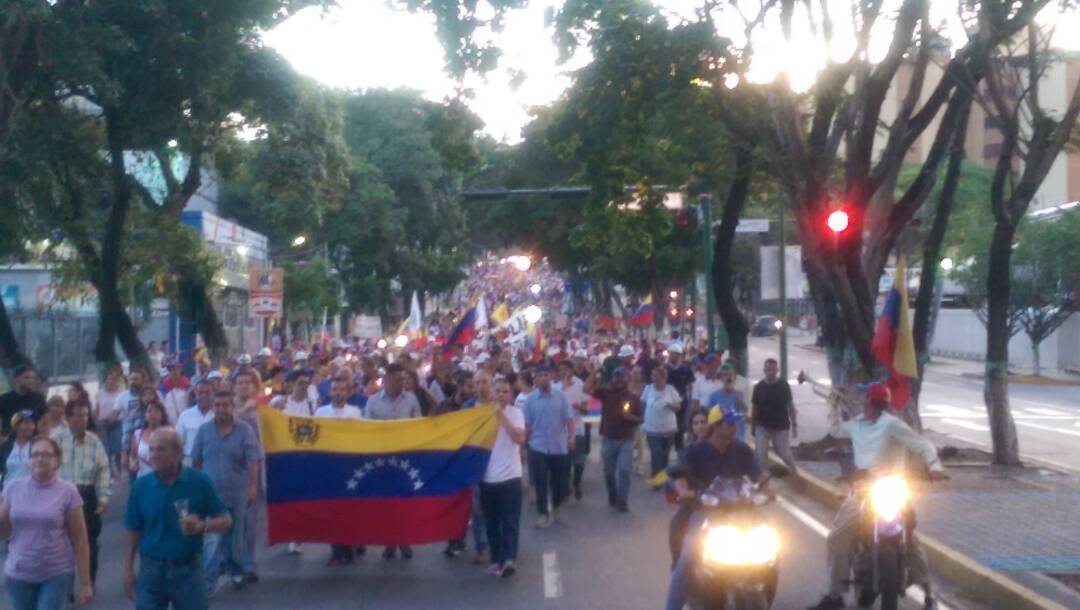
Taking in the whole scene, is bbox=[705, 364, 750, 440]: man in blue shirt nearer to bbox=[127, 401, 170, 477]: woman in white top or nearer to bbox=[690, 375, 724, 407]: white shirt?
bbox=[690, 375, 724, 407]: white shirt

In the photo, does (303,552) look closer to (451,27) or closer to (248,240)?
(451,27)

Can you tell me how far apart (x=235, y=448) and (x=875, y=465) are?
4880 mm

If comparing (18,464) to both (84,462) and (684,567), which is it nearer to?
(84,462)

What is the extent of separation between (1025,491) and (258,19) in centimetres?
1223

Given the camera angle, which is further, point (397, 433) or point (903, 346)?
point (903, 346)

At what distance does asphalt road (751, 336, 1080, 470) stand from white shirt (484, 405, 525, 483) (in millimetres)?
12089

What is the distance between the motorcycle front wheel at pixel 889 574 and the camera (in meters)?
10.3

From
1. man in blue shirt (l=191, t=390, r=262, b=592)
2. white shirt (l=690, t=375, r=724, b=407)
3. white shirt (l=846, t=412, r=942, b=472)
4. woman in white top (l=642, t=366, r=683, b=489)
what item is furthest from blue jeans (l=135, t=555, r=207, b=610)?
white shirt (l=690, t=375, r=724, b=407)

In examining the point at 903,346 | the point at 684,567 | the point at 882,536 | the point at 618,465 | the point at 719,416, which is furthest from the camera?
the point at 618,465

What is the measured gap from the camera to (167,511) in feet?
25.8

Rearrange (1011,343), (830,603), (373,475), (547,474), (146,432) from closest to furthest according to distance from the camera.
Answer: (830,603) → (146,432) → (373,475) → (547,474) → (1011,343)

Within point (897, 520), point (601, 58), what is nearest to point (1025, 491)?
point (601, 58)

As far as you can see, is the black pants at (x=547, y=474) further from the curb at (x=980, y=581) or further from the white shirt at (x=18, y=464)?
the white shirt at (x=18, y=464)

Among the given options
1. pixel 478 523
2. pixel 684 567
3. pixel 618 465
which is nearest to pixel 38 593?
pixel 684 567
